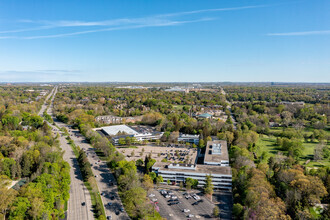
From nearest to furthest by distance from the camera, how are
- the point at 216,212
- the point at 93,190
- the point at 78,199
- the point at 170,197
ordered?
the point at 216,212 < the point at 78,199 < the point at 170,197 < the point at 93,190

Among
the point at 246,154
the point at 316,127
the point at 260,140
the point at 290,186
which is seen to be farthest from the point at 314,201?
the point at 316,127

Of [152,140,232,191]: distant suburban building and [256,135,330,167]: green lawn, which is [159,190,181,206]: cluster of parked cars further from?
[256,135,330,167]: green lawn

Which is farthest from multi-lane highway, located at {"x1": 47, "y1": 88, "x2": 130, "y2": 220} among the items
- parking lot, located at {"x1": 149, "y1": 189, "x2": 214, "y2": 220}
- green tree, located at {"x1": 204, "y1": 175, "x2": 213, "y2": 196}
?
green tree, located at {"x1": 204, "y1": 175, "x2": 213, "y2": 196}

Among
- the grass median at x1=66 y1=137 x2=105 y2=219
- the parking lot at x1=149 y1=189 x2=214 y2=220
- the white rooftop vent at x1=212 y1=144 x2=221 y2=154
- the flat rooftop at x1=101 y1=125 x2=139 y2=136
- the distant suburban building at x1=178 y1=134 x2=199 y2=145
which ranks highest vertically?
the white rooftop vent at x1=212 y1=144 x2=221 y2=154

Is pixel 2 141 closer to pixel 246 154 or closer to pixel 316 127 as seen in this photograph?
A: pixel 246 154

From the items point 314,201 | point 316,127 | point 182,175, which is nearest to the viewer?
point 314,201

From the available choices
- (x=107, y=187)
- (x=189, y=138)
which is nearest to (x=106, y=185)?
(x=107, y=187)

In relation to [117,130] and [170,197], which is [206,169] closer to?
[170,197]
